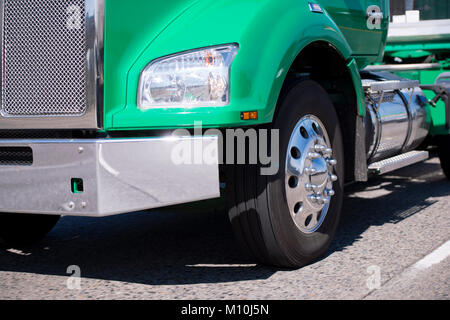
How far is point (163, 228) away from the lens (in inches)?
194

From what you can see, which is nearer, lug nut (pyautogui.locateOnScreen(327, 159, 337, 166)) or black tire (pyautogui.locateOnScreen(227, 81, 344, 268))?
black tire (pyautogui.locateOnScreen(227, 81, 344, 268))

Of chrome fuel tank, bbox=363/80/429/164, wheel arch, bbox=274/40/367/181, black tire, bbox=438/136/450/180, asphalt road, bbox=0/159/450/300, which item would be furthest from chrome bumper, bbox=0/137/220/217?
black tire, bbox=438/136/450/180

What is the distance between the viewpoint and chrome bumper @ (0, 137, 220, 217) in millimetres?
2902

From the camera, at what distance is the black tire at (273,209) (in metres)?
3.37

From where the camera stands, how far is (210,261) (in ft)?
12.9

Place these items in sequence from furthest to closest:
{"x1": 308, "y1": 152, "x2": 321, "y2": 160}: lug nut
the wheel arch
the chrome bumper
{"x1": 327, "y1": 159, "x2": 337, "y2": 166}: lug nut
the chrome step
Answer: the chrome step
the wheel arch
{"x1": 327, "y1": 159, "x2": 337, "y2": 166}: lug nut
{"x1": 308, "y1": 152, "x2": 321, "y2": 160}: lug nut
the chrome bumper

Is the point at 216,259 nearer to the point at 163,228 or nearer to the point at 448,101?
the point at 163,228

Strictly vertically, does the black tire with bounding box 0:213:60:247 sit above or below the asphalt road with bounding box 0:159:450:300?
above

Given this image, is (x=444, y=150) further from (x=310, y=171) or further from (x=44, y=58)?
(x=44, y=58)

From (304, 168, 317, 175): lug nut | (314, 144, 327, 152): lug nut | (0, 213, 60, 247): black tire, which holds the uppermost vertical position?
(314, 144, 327, 152): lug nut

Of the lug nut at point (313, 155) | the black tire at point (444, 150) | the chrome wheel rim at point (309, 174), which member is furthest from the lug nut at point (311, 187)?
the black tire at point (444, 150)

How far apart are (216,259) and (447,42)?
415 centimetres

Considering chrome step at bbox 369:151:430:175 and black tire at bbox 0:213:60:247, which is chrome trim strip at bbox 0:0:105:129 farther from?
chrome step at bbox 369:151:430:175

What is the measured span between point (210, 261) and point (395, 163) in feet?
5.79
